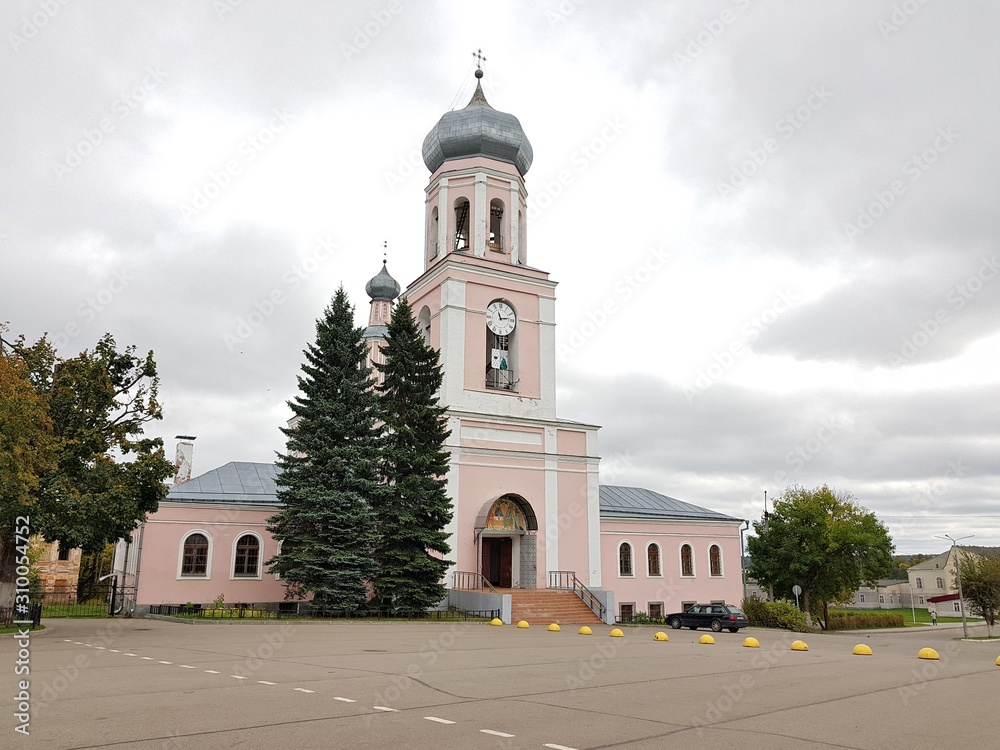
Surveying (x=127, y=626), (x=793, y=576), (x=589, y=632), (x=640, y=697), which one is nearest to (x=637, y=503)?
(x=793, y=576)

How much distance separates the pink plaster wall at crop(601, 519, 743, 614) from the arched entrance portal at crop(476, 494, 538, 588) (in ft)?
16.4

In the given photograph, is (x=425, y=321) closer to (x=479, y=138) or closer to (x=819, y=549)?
(x=479, y=138)

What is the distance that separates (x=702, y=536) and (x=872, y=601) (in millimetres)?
76706

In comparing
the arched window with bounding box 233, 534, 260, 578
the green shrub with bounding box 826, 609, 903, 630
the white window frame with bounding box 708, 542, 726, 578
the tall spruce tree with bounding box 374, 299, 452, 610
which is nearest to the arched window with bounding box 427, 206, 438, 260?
the tall spruce tree with bounding box 374, 299, 452, 610

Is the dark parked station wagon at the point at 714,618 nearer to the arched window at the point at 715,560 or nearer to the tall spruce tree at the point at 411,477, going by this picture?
the tall spruce tree at the point at 411,477

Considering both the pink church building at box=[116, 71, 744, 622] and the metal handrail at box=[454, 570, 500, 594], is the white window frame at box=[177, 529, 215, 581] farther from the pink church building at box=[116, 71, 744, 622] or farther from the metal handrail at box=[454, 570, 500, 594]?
the metal handrail at box=[454, 570, 500, 594]

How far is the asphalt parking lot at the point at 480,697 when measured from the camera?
23.8 feet

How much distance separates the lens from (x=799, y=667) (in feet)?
45.5

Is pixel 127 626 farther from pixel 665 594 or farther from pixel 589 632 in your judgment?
pixel 665 594

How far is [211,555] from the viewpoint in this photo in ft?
97.6

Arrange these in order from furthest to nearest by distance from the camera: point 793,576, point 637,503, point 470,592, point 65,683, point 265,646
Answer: point 793,576, point 637,503, point 470,592, point 265,646, point 65,683

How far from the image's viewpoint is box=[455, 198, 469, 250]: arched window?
114 feet

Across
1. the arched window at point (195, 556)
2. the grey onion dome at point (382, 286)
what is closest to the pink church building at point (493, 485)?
the arched window at point (195, 556)

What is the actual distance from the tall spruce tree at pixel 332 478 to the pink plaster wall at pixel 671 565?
12223 mm
